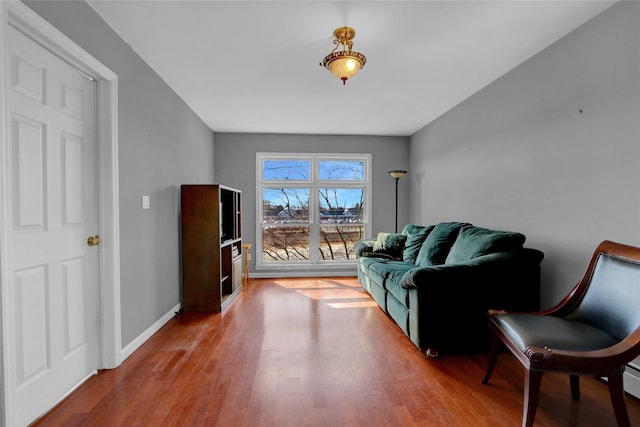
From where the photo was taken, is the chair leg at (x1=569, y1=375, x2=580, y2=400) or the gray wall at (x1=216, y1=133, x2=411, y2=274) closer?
the chair leg at (x1=569, y1=375, x2=580, y2=400)

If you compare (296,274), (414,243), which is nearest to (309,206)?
(296,274)

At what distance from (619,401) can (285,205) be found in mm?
4599

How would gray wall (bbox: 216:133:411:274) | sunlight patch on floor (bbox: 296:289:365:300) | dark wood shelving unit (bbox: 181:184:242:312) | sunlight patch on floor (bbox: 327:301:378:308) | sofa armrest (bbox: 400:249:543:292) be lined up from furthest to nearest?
gray wall (bbox: 216:133:411:274) → sunlight patch on floor (bbox: 296:289:365:300) → sunlight patch on floor (bbox: 327:301:378:308) → dark wood shelving unit (bbox: 181:184:242:312) → sofa armrest (bbox: 400:249:543:292)

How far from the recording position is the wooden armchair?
1480mm

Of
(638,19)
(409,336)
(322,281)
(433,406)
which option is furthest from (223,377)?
(638,19)

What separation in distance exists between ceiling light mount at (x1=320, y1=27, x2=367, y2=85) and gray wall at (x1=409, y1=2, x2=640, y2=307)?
1563mm

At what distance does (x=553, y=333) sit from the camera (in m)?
1.67

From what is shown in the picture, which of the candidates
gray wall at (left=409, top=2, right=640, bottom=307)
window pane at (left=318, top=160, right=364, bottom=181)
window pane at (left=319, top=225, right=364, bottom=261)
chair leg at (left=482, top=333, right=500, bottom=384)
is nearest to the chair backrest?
gray wall at (left=409, top=2, right=640, bottom=307)

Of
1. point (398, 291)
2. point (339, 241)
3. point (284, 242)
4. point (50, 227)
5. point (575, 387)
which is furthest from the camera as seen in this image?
point (339, 241)

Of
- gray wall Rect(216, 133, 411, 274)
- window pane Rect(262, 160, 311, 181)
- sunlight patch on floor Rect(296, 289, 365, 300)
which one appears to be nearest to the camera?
sunlight patch on floor Rect(296, 289, 365, 300)

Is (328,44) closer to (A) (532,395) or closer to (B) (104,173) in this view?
(B) (104,173)

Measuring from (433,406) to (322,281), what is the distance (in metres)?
3.29

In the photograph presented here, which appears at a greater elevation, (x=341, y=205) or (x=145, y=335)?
(x=341, y=205)

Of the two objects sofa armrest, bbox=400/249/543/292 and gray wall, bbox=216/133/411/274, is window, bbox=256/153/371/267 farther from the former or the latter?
sofa armrest, bbox=400/249/543/292
